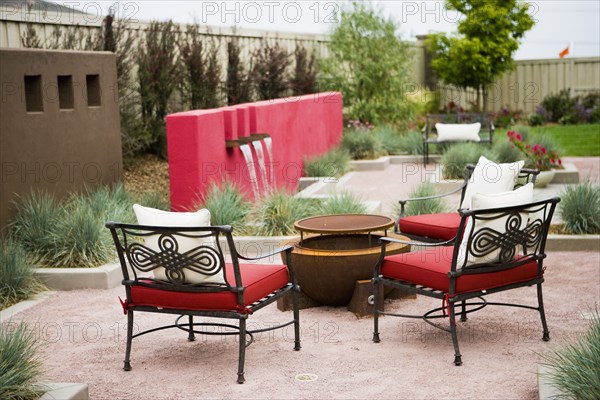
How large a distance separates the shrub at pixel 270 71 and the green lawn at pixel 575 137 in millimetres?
4284

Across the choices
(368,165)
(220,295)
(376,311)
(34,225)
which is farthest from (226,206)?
(368,165)

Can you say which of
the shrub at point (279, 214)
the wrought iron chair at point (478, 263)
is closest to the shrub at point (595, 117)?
the shrub at point (279, 214)

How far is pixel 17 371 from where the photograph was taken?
473 centimetres

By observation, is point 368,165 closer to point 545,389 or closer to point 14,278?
point 14,278

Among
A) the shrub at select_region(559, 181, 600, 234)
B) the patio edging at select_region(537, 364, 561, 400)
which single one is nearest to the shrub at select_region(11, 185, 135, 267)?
the shrub at select_region(559, 181, 600, 234)

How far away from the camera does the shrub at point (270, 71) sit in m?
17.7

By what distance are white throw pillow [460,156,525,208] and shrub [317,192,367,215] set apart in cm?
226

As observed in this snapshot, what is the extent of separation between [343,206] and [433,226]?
1.92 m

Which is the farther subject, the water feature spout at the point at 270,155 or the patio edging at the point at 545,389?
the water feature spout at the point at 270,155

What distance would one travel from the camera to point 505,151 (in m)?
14.3

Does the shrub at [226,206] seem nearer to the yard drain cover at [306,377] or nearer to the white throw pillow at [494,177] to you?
the white throw pillow at [494,177]

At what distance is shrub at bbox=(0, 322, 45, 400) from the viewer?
462 centimetres

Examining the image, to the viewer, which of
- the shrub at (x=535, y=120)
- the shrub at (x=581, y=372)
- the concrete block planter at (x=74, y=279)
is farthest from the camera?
the shrub at (x=535, y=120)

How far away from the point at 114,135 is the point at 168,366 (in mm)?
5641
